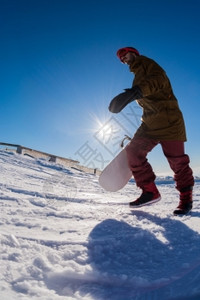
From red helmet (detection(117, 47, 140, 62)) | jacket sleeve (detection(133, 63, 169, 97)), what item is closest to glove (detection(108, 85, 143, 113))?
jacket sleeve (detection(133, 63, 169, 97))

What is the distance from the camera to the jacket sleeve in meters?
2.00

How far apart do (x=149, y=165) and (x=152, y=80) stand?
870 mm

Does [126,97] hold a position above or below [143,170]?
above

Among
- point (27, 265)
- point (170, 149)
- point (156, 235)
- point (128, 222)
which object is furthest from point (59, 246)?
point (170, 149)

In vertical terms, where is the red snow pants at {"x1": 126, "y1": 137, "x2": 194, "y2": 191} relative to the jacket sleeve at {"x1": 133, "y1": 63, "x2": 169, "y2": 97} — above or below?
below

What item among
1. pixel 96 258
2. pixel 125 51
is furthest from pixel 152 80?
pixel 96 258

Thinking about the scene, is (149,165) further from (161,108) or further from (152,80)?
(152,80)

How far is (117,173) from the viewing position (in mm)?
2715

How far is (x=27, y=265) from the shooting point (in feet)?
2.71

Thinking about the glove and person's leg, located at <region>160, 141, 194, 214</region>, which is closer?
the glove

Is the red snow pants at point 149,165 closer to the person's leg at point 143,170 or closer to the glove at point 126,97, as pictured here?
the person's leg at point 143,170

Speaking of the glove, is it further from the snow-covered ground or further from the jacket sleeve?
the snow-covered ground

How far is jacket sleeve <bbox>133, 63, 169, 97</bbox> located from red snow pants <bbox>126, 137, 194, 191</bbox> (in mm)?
556

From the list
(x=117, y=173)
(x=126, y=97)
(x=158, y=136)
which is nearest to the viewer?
(x=126, y=97)
